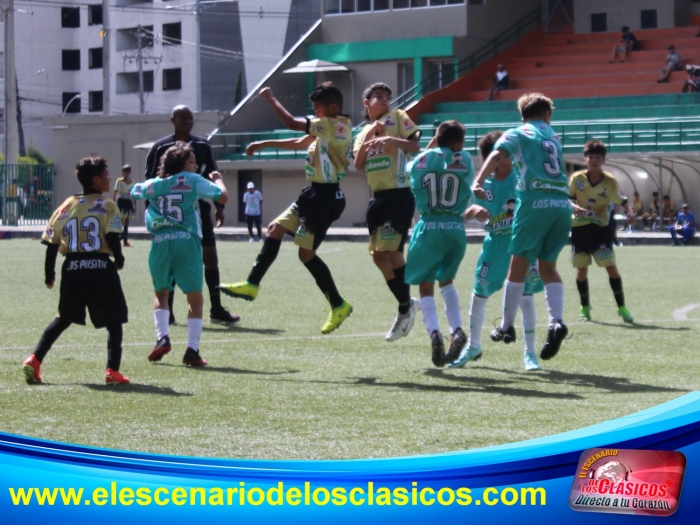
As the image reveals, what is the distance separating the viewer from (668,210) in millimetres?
33312

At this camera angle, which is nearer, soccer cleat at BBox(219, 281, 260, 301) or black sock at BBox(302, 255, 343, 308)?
black sock at BBox(302, 255, 343, 308)

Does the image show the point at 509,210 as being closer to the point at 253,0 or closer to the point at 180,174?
the point at 180,174

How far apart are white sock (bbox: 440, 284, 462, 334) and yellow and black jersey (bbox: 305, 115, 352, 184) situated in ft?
5.33

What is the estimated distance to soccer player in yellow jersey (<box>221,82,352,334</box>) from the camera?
9.04m

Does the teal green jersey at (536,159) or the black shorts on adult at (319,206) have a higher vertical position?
the teal green jersey at (536,159)

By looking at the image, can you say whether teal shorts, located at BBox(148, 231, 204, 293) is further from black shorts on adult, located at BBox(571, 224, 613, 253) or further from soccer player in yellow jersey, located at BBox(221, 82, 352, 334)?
black shorts on adult, located at BBox(571, 224, 613, 253)

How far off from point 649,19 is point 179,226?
42.2 meters

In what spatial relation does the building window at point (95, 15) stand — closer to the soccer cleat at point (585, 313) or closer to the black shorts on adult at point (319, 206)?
the soccer cleat at point (585, 313)

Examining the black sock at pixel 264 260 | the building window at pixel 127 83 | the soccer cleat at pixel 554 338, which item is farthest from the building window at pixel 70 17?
the soccer cleat at pixel 554 338

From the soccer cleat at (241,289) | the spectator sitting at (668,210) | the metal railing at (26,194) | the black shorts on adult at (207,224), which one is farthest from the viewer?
the metal railing at (26,194)

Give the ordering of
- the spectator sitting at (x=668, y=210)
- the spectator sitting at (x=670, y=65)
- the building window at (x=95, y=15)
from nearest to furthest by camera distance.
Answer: the spectator sitting at (x=668, y=210), the spectator sitting at (x=670, y=65), the building window at (x=95, y=15)

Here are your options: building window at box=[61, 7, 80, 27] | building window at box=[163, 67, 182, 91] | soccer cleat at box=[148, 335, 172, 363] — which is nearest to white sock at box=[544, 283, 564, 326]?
soccer cleat at box=[148, 335, 172, 363]

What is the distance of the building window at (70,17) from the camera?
7338 cm

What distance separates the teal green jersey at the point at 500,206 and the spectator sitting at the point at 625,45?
3669 centimetres
